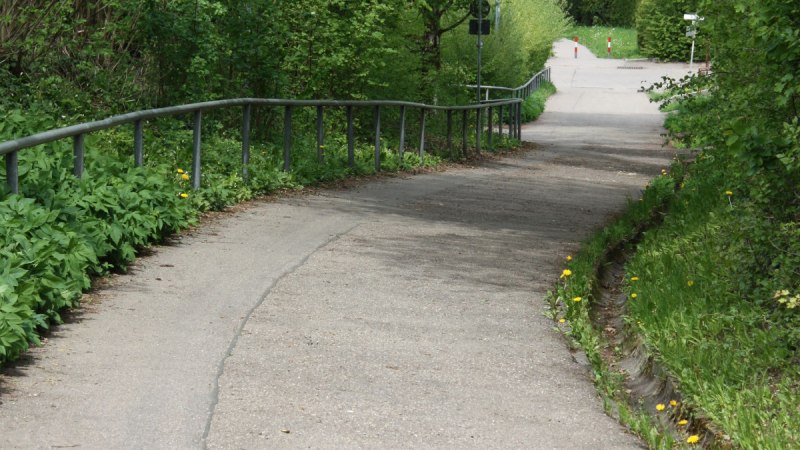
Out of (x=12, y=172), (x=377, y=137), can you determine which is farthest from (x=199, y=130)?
(x=377, y=137)

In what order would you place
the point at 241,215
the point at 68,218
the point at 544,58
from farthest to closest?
the point at 544,58
the point at 241,215
the point at 68,218

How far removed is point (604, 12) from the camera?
4855 inches

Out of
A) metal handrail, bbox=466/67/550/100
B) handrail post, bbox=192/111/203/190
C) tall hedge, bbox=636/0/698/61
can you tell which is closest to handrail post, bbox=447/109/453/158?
handrail post, bbox=192/111/203/190

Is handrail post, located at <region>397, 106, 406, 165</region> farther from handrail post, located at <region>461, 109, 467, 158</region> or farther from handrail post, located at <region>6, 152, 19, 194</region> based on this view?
handrail post, located at <region>6, 152, 19, 194</region>

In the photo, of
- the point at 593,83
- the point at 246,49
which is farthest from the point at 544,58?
the point at 246,49

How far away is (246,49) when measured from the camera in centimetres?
1619

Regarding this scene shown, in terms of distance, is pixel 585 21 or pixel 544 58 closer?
pixel 544 58

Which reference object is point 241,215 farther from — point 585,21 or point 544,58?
point 585,21

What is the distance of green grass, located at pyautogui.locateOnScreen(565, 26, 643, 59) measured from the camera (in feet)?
289

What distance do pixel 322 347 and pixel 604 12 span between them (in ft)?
391

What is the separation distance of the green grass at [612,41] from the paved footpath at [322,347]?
244ft

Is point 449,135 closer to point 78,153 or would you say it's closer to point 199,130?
point 199,130

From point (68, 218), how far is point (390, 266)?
251cm

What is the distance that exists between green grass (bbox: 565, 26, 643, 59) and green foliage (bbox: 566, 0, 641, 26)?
165 cm
